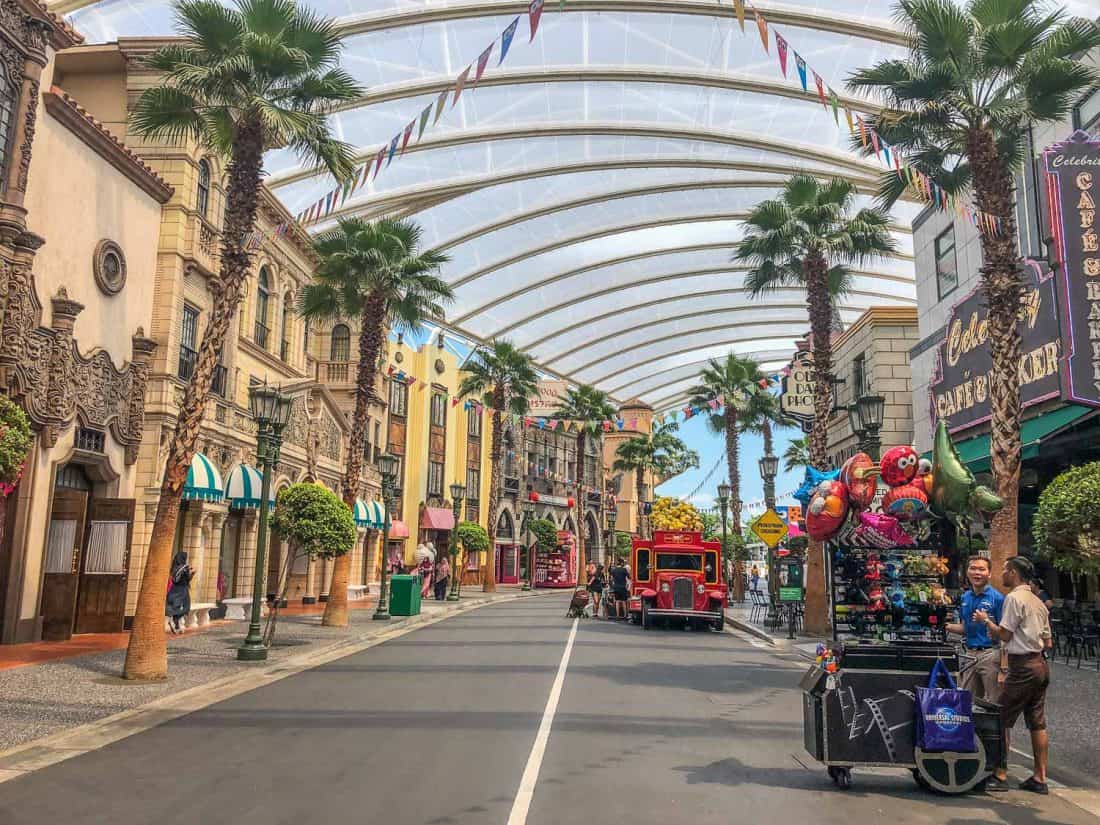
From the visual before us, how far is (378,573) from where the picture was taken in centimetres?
4088

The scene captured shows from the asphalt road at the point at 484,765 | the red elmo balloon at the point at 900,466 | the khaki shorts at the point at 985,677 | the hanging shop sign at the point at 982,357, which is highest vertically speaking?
the hanging shop sign at the point at 982,357

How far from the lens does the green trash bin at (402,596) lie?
2539 cm

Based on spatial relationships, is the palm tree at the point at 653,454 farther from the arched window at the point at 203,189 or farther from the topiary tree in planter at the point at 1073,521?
the topiary tree in planter at the point at 1073,521

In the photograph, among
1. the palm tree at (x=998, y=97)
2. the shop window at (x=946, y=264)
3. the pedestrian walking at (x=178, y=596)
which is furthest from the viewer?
the shop window at (x=946, y=264)

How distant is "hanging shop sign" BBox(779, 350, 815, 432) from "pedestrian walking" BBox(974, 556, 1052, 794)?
76.4 feet

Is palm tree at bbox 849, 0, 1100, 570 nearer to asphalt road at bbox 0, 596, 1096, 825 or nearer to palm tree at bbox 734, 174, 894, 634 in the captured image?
asphalt road at bbox 0, 596, 1096, 825

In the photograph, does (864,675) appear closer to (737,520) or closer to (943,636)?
(943,636)

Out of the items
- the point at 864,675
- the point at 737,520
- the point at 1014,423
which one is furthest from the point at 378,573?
the point at 864,675

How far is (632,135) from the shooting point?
31656mm

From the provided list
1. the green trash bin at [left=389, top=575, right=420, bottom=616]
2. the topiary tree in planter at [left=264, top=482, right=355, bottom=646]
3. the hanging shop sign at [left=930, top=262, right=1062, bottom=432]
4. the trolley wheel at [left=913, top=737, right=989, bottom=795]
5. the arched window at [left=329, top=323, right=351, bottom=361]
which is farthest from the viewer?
the arched window at [left=329, top=323, right=351, bottom=361]

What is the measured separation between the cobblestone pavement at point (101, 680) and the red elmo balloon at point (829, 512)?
7993 mm

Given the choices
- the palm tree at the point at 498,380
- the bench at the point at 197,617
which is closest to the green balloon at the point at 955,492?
the bench at the point at 197,617

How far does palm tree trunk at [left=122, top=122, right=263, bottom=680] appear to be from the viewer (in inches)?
481

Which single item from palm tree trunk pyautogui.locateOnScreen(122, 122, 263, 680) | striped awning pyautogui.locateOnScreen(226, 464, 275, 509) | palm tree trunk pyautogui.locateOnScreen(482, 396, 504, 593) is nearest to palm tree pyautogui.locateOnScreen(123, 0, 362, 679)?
palm tree trunk pyautogui.locateOnScreen(122, 122, 263, 680)
